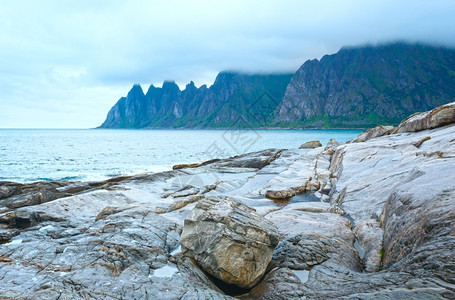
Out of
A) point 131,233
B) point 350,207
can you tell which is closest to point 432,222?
point 350,207

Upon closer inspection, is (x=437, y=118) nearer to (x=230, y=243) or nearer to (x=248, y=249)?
(x=248, y=249)

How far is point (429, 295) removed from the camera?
18.9ft

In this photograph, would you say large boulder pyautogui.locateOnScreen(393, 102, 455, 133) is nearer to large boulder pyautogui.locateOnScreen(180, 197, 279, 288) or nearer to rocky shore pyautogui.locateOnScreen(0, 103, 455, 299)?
rocky shore pyautogui.locateOnScreen(0, 103, 455, 299)

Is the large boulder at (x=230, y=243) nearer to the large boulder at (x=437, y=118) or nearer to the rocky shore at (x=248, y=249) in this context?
the rocky shore at (x=248, y=249)

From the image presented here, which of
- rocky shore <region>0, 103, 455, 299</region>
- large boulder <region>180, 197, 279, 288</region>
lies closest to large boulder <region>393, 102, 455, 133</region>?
rocky shore <region>0, 103, 455, 299</region>

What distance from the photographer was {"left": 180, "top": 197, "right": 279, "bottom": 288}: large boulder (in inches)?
356

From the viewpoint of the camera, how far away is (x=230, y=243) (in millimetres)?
9055

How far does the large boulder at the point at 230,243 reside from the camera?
904cm

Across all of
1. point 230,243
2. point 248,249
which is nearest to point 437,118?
point 248,249

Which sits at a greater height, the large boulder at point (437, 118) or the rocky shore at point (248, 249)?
the large boulder at point (437, 118)

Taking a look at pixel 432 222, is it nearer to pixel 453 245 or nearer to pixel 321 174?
pixel 453 245

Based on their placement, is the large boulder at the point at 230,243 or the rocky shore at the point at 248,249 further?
the large boulder at the point at 230,243

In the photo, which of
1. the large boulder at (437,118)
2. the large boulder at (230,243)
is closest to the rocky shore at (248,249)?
the large boulder at (230,243)

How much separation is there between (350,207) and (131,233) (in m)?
12.4
